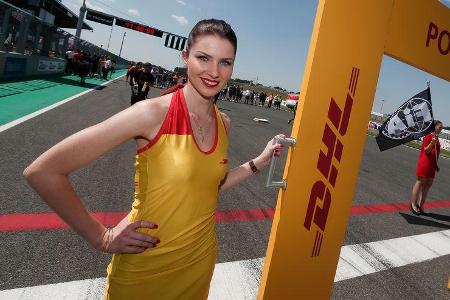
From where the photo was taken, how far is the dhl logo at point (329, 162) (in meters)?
2.31

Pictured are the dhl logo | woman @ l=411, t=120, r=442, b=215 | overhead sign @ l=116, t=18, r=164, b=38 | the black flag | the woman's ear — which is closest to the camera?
the woman's ear

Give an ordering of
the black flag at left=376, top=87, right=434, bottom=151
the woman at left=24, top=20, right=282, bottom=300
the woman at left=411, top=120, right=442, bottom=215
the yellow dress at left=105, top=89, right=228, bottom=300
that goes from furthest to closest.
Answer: the woman at left=411, top=120, right=442, bottom=215, the black flag at left=376, top=87, right=434, bottom=151, the yellow dress at left=105, top=89, right=228, bottom=300, the woman at left=24, top=20, right=282, bottom=300

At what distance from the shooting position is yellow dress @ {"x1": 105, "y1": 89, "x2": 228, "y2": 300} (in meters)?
1.51

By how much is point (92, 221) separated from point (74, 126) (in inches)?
314

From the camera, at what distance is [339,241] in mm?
2676

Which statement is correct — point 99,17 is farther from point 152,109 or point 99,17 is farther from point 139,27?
point 152,109

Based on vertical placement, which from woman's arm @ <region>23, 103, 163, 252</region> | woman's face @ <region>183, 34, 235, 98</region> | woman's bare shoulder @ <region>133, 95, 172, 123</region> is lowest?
woman's arm @ <region>23, 103, 163, 252</region>

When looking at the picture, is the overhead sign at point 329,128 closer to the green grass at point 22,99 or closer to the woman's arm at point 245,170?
the woman's arm at point 245,170

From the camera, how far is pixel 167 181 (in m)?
1.51

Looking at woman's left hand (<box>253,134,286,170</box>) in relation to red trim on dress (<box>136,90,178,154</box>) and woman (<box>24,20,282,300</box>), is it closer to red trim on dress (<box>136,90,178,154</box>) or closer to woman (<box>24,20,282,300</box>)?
woman (<box>24,20,282,300</box>)

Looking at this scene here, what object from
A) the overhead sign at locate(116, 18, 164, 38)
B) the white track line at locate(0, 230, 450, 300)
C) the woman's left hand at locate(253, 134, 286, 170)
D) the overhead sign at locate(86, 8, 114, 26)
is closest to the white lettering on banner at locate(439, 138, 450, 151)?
the white track line at locate(0, 230, 450, 300)

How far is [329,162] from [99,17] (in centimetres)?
4829

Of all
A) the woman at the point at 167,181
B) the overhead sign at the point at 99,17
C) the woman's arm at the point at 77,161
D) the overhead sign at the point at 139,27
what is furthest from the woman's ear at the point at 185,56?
the overhead sign at the point at 139,27

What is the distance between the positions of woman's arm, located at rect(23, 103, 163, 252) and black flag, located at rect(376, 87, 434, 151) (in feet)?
8.13
